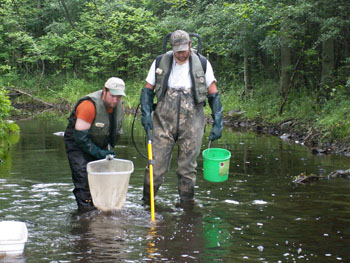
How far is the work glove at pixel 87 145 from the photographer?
19.4 feet

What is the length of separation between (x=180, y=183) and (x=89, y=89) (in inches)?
988

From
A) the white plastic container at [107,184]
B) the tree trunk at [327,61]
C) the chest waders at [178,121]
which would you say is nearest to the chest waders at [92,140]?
the white plastic container at [107,184]

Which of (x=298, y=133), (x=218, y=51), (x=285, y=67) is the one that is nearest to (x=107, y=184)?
(x=298, y=133)

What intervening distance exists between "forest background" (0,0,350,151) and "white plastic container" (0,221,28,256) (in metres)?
6.41

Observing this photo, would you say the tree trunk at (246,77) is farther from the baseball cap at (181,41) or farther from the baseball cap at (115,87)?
the baseball cap at (115,87)

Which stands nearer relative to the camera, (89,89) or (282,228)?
(282,228)

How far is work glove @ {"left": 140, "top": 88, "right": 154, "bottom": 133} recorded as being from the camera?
249 inches

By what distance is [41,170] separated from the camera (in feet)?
30.5

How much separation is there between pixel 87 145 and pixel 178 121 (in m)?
1.08

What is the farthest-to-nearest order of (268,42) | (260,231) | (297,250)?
(268,42) < (260,231) < (297,250)

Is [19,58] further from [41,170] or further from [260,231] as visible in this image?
[260,231]

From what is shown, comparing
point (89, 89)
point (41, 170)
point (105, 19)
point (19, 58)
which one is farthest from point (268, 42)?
point (19, 58)

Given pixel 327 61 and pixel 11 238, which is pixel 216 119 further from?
pixel 327 61

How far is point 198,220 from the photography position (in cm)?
596
